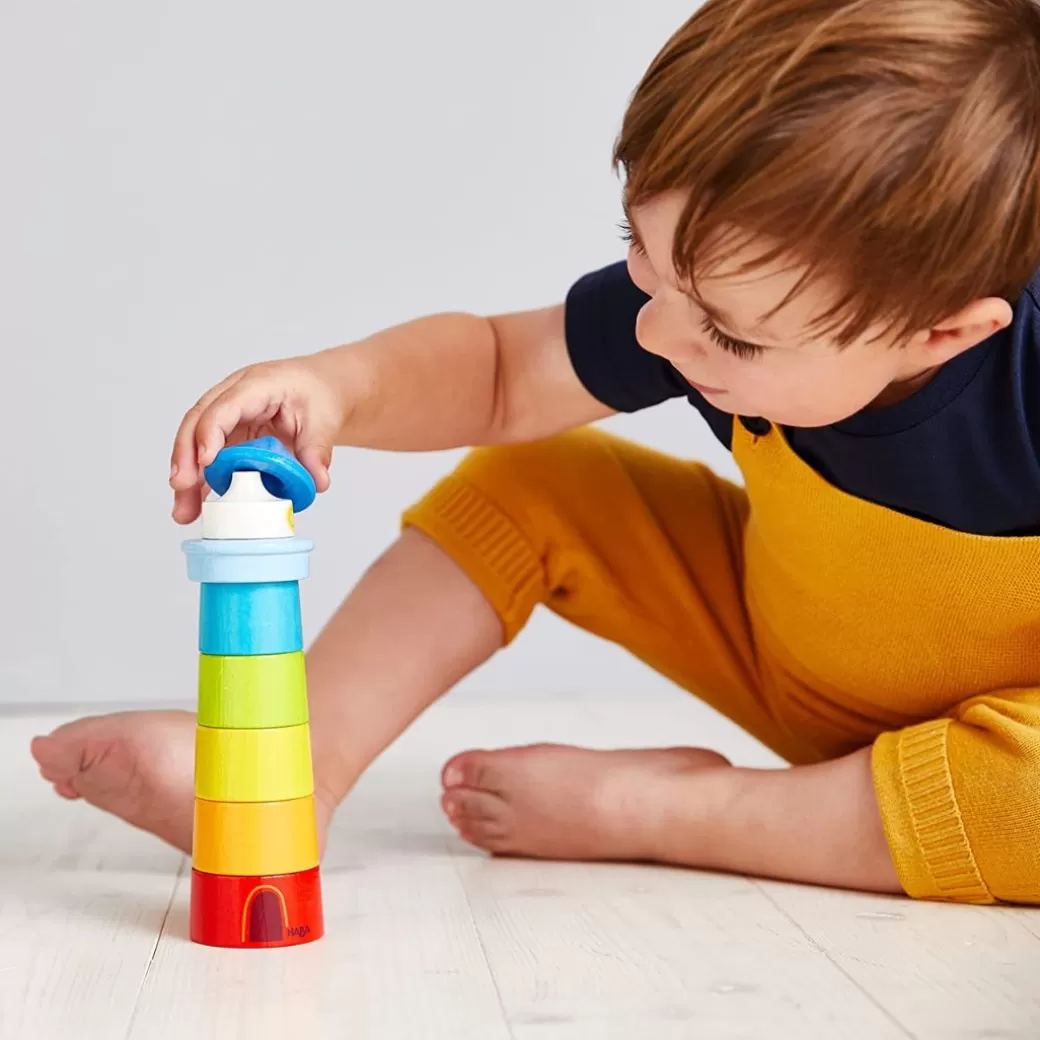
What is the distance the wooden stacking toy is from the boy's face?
0.62 feet

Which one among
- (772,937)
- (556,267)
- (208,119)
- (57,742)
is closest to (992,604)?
(772,937)

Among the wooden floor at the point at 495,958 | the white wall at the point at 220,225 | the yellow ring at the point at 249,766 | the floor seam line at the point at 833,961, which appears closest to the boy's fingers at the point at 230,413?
the yellow ring at the point at 249,766

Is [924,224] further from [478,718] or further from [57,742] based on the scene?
[478,718]

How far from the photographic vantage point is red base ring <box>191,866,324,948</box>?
0.70 metres

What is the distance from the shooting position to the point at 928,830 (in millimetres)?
807

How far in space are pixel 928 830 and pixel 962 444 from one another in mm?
199

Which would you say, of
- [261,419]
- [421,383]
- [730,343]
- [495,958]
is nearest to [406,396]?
[421,383]

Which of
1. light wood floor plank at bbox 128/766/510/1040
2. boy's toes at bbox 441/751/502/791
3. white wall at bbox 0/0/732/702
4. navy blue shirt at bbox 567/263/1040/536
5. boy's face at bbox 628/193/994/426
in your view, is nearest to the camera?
light wood floor plank at bbox 128/766/510/1040

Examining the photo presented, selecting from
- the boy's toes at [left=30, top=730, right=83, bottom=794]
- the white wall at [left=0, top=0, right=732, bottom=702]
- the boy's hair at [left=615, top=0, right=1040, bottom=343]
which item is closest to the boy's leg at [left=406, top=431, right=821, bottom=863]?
the boy's toes at [left=30, top=730, right=83, bottom=794]

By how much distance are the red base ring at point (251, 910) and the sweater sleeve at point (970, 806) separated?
0.31m

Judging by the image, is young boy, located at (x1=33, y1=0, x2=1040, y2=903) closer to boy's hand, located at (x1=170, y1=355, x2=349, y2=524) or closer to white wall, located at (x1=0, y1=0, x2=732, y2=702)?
boy's hand, located at (x1=170, y1=355, x2=349, y2=524)

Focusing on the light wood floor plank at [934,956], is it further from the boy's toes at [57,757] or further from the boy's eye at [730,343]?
the boy's toes at [57,757]

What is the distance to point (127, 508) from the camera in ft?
5.04

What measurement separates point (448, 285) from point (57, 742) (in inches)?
31.7
